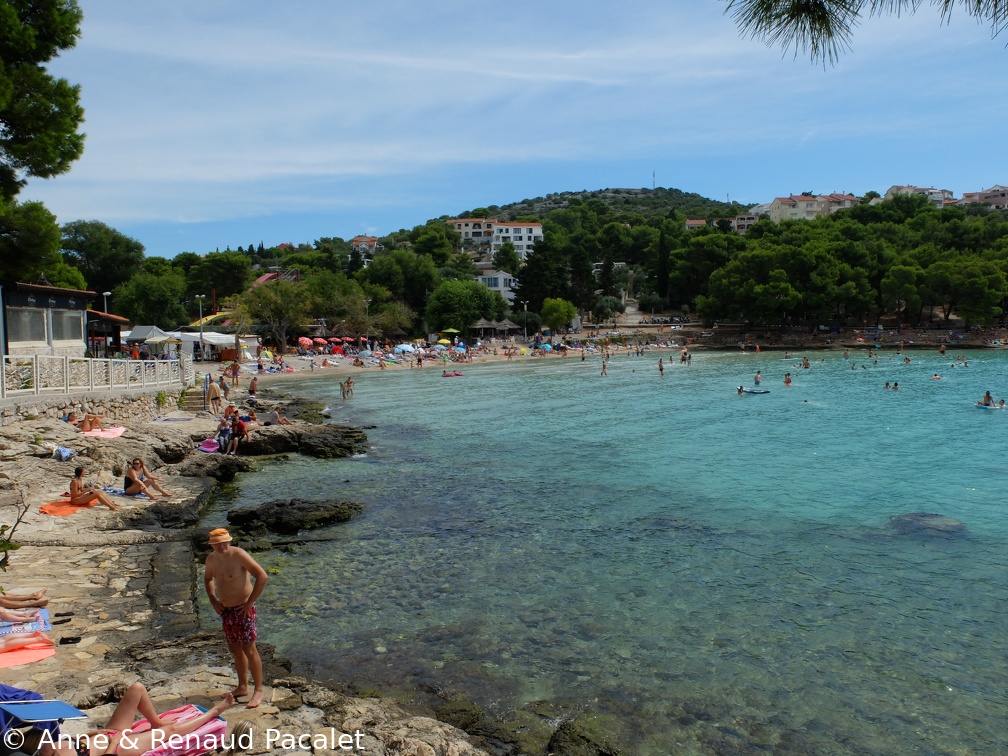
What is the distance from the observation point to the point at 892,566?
1148 centimetres

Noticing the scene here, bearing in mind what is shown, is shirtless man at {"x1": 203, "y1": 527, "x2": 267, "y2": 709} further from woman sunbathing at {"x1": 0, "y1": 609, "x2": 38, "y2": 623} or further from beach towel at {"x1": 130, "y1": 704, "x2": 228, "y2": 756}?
woman sunbathing at {"x1": 0, "y1": 609, "x2": 38, "y2": 623}

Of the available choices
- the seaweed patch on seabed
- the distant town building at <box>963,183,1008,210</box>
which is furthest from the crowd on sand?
the distant town building at <box>963,183,1008,210</box>

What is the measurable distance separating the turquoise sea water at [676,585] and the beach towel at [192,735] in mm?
2278

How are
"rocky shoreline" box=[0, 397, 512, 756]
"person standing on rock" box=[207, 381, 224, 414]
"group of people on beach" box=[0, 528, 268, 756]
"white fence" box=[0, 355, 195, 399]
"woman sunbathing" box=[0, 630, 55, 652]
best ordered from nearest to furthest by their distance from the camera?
1. "group of people on beach" box=[0, 528, 268, 756]
2. "rocky shoreline" box=[0, 397, 512, 756]
3. "woman sunbathing" box=[0, 630, 55, 652]
4. "white fence" box=[0, 355, 195, 399]
5. "person standing on rock" box=[207, 381, 224, 414]

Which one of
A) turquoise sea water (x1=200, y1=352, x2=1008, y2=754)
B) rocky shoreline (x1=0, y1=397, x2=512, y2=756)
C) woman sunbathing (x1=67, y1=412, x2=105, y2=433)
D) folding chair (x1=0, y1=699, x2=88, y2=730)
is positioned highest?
woman sunbathing (x1=67, y1=412, x2=105, y2=433)

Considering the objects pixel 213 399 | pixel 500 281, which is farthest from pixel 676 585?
pixel 500 281

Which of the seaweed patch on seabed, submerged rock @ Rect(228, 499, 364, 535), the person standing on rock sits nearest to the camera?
submerged rock @ Rect(228, 499, 364, 535)

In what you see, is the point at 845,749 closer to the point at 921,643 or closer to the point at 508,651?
the point at 921,643

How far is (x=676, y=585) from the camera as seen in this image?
10648 millimetres

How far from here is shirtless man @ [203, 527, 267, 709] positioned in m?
6.19

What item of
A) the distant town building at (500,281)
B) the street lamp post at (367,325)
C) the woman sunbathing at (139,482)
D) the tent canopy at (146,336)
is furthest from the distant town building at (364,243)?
the woman sunbathing at (139,482)

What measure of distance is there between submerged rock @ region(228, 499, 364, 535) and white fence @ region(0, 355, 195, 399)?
250 inches

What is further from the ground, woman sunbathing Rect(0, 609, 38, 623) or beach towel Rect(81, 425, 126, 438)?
beach towel Rect(81, 425, 126, 438)

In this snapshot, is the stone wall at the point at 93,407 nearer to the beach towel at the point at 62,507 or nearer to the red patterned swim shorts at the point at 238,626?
the beach towel at the point at 62,507
